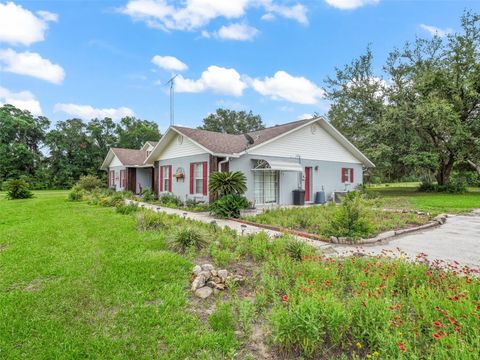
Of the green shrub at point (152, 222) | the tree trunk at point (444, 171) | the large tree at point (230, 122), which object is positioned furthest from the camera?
the large tree at point (230, 122)

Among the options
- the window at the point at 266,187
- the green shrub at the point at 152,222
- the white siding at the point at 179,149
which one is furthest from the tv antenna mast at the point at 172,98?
the green shrub at the point at 152,222

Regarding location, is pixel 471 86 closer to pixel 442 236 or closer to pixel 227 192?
pixel 442 236

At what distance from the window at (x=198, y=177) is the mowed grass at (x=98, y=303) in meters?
8.28

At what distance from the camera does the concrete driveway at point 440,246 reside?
575 cm

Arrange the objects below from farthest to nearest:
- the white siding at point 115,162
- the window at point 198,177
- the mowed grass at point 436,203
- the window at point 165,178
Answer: the white siding at point 115,162
the window at point 165,178
the window at point 198,177
the mowed grass at point 436,203

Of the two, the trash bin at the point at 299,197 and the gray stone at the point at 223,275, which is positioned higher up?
the trash bin at the point at 299,197

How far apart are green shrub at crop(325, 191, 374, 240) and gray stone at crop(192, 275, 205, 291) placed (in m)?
4.34

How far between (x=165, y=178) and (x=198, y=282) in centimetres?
1494

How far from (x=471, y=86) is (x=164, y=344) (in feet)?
94.2

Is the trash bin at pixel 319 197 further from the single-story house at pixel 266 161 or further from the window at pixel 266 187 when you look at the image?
the window at pixel 266 187

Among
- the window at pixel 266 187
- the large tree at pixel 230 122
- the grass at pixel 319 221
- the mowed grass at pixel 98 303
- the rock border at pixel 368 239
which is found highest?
the large tree at pixel 230 122

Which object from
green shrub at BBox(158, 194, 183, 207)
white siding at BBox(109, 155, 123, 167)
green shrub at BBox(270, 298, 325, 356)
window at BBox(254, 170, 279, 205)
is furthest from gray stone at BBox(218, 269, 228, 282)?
white siding at BBox(109, 155, 123, 167)

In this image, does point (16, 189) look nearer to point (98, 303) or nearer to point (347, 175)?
point (98, 303)

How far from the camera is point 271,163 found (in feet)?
47.1
